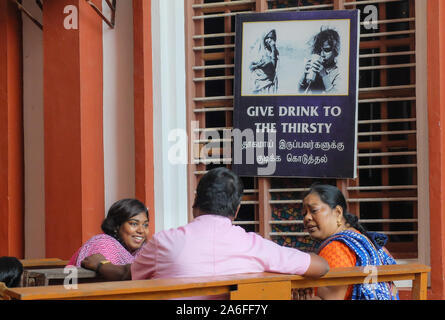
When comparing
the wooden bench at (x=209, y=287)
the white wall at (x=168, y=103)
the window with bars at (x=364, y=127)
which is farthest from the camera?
the white wall at (x=168, y=103)

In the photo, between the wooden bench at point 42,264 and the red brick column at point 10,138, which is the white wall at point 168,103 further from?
the red brick column at point 10,138

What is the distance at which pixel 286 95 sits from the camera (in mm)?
4031

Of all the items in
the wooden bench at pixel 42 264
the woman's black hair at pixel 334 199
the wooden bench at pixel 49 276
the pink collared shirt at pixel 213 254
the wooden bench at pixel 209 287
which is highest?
the woman's black hair at pixel 334 199

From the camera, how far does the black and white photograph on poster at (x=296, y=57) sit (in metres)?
3.94

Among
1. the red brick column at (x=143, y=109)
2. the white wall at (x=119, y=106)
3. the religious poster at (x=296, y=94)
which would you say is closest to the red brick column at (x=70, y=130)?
the white wall at (x=119, y=106)

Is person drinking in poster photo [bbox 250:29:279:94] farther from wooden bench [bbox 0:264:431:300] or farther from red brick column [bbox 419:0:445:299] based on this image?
wooden bench [bbox 0:264:431:300]

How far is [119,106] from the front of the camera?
4281 mm

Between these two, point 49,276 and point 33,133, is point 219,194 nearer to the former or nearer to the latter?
point 49,276

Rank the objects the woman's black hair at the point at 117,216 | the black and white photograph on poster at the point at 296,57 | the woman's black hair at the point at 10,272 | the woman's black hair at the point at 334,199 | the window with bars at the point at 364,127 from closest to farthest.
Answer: the woman's black hair at the point at 10,272 → the woman's black hair at the point at 334,199 → the woman's black hair at the point at 117,216 → the window with bars at the point at 364,127 → the black and white photograph on poster at the point at 296,57

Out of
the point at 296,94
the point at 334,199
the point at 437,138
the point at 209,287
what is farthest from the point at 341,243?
the point at 296,94

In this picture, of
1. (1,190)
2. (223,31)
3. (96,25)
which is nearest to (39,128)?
(1,190)

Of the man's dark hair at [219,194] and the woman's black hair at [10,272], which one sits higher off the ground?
the man's dark hair at [219,194]

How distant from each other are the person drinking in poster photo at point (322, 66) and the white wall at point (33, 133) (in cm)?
184
